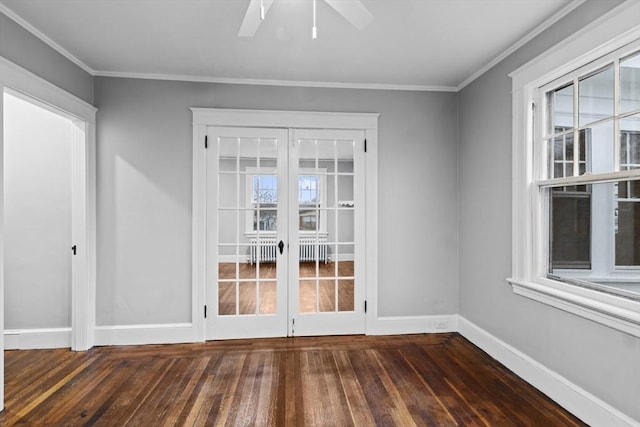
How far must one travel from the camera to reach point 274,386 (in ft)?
8.59

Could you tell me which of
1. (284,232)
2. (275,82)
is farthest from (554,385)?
(275,82)

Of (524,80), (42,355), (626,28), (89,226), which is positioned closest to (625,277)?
(626,28)

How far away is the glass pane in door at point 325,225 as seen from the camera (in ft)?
11.9

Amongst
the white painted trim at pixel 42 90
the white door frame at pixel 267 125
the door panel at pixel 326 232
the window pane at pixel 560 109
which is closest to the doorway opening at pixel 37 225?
the white painted trim at pixel 42 90

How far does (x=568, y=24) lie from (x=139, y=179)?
12.0ft

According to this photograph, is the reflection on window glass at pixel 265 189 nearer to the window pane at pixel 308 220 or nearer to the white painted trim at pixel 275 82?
the window pane at pixel 308 220

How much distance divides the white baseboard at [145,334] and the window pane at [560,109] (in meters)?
3.55

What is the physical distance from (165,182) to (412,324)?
2.89 metres

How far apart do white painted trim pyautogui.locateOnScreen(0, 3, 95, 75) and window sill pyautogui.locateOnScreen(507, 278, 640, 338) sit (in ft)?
13.4

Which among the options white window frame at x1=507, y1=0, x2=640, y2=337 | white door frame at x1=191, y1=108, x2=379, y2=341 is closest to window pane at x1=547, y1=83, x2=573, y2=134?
white window frame at x1=507, y1=0, x2=640, y2=337

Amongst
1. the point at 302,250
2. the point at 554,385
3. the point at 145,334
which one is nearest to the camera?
the point at 554,385

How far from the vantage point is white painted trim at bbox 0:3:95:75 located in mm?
2340

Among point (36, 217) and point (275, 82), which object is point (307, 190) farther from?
point (36, 217)

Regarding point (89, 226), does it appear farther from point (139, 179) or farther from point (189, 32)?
point (189, 32)
